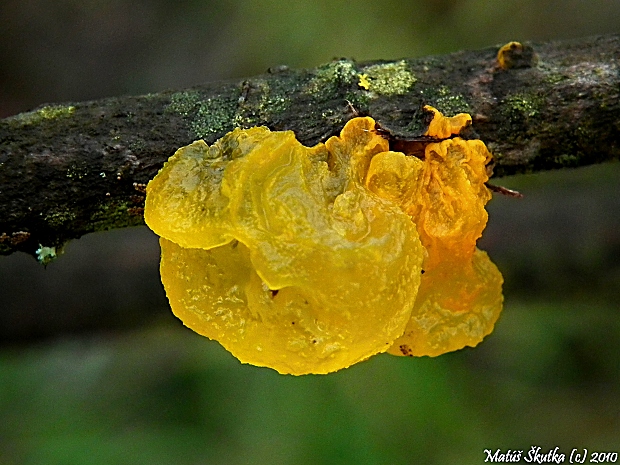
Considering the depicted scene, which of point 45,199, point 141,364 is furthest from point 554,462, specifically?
point 45,199

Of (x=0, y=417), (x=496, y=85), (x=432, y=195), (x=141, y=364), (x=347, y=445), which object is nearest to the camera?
(x=432, y=195)

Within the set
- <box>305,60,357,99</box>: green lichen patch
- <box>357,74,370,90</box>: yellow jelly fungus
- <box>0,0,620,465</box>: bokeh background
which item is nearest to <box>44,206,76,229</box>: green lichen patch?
<box>305,60,357,99</box>: green lichen patch

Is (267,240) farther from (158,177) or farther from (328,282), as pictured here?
(158,177)

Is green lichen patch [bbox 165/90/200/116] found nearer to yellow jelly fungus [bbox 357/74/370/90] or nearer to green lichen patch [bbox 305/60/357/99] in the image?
green lichen patch [bbox 305/60/357/99]

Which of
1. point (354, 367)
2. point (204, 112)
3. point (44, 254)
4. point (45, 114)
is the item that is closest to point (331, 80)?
point (204, 112)

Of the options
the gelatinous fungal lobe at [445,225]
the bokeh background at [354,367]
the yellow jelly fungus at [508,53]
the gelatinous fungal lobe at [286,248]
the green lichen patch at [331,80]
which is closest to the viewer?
the gelatinous fungal lobe at [286,248]

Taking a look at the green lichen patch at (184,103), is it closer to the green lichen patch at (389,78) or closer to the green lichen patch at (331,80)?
the green lichen patch at (331,80)

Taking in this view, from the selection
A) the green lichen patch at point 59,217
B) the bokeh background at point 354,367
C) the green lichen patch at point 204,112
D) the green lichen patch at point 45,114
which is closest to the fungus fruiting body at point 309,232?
the green lichen patch at point 204,112
